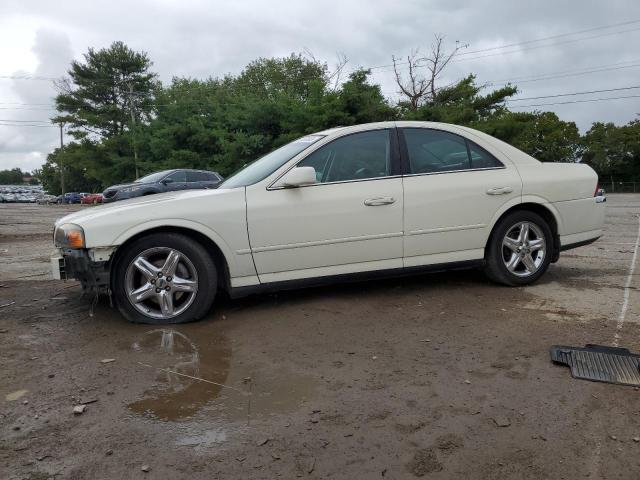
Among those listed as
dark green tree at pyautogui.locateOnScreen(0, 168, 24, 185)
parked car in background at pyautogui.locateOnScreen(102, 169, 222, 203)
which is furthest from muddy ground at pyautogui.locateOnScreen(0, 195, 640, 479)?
dark green tree at pyautogui.locateOnScreen(0, 168, 24, 185)

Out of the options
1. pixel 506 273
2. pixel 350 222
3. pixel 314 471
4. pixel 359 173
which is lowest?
pixel 314 471

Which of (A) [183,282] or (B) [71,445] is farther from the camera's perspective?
(A) [183,282]

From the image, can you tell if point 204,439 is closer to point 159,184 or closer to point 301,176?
point 301,176

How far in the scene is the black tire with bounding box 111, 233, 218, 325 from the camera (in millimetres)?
3977

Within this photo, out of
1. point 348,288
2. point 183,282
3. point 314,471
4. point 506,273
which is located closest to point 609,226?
point 506,273

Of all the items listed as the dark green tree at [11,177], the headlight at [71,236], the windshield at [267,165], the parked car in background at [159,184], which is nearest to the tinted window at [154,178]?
the parked car in background at [159,184]

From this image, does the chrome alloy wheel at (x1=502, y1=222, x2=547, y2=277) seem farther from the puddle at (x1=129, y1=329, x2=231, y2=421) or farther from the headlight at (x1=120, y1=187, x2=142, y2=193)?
the headlight at (x1=120, y1=187, x2=142, y2=193)

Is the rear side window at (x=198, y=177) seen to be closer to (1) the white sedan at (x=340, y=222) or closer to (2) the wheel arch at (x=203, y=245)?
(1) the white sedan at (x=340, y=222)

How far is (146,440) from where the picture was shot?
2.35m

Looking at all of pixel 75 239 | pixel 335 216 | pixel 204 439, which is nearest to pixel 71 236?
pixel 75 239

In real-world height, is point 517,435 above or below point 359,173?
below

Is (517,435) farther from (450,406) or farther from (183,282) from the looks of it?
(183,282)

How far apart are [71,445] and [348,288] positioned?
3.01 m

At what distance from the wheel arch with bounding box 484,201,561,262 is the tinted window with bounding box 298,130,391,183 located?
3.86ft
